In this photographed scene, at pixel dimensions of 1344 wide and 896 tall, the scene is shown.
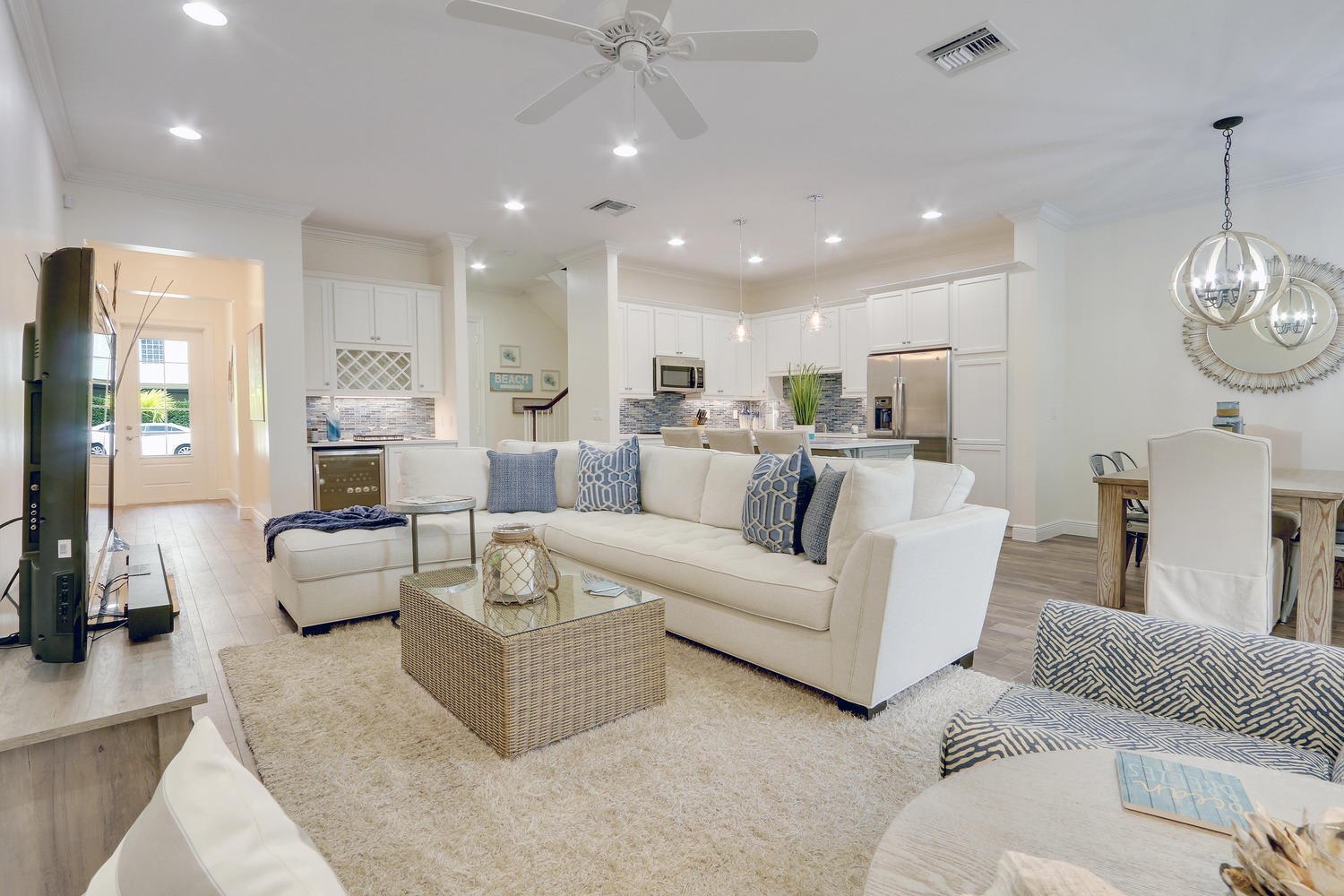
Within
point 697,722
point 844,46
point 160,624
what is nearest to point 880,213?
point 844,46

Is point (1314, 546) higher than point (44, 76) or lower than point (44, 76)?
lower

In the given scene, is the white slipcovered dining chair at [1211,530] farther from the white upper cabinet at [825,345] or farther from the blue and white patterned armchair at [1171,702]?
the white upper cabinet at [825,345]

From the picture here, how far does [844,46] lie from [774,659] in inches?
111

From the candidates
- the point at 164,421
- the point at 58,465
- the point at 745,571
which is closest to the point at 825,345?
the point at 745,571

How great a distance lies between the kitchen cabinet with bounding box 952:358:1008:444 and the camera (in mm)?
5789

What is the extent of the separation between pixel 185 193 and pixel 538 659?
503cm

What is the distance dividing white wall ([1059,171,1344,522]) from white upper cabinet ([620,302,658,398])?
13.3 feet

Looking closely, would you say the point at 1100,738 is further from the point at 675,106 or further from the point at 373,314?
the point at 373,314

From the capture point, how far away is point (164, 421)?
8.46m

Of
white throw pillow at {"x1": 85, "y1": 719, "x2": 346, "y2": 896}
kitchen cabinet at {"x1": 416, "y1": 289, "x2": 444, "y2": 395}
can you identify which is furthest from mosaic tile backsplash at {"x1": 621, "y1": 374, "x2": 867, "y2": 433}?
white throw pillow at {"x1": 85, "y1": 719, "x2": 346, "y2": 896}

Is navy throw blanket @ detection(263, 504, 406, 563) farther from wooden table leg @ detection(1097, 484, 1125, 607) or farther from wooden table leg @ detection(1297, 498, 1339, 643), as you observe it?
wooden table leg @ detection(1297, 498, 1339, 643)

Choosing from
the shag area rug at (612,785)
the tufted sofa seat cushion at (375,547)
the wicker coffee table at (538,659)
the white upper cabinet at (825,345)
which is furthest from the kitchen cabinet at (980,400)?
the wicker coffee table at (538,659)

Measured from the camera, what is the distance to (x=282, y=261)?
5391 mm

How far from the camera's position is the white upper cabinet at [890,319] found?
6.52 meters
